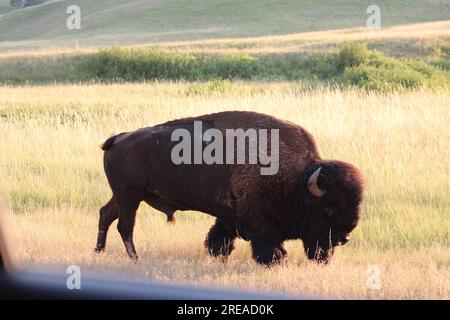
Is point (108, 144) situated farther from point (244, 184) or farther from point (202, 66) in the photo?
point (202, 66)

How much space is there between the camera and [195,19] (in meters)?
73.8

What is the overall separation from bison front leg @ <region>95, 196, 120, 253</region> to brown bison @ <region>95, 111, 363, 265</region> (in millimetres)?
177

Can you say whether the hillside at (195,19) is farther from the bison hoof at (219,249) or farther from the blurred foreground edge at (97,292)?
the blurred foreground edge at (97,292)

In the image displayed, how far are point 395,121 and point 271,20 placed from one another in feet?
183

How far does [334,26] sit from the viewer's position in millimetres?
62312

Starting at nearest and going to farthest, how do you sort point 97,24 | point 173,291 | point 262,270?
1. point 173,291
2. point 262,270
3. point 97,24

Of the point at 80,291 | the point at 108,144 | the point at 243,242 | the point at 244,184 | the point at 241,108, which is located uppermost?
the point at 108,144

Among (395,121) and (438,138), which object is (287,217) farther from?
(395,121)

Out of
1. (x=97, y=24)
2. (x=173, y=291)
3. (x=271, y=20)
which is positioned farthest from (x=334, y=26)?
(x=173, y=291)

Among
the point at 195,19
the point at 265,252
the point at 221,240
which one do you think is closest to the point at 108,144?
the point at 221,240

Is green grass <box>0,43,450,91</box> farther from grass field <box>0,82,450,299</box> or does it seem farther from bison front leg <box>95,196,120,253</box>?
bison front leg <box>95,196,120,253</box>

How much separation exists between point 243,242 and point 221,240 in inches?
26.7

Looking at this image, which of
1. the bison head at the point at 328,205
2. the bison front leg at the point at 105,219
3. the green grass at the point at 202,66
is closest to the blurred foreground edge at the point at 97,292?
the bison head at the point at 328,205
